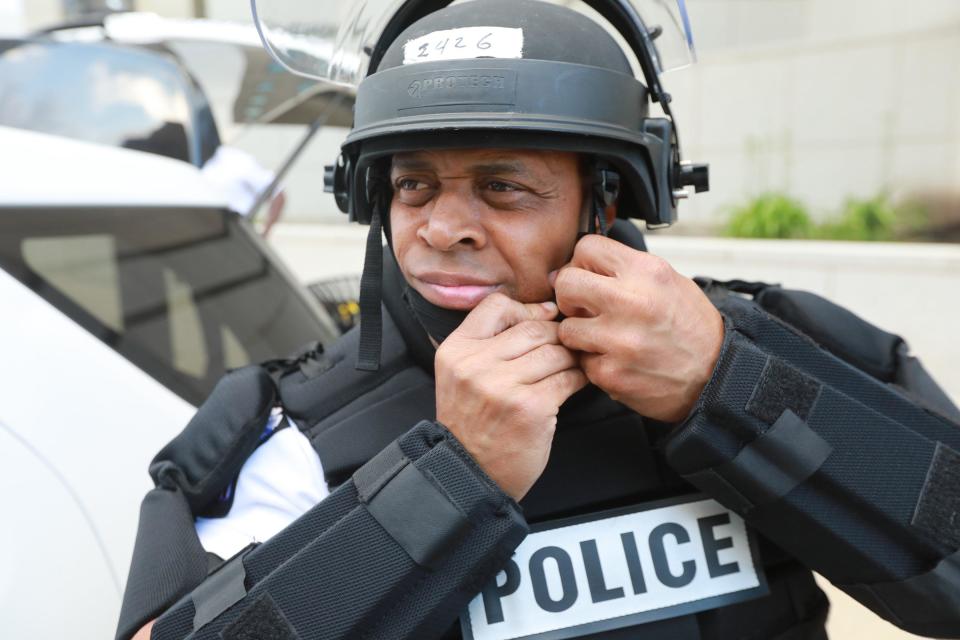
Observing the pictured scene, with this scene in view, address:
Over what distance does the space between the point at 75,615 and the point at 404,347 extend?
0.78 meters

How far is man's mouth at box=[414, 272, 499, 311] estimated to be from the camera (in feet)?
4.50

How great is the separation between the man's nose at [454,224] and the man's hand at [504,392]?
0.46 feet

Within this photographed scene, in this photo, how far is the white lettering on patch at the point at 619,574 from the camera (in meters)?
1.34

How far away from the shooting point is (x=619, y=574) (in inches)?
54.7

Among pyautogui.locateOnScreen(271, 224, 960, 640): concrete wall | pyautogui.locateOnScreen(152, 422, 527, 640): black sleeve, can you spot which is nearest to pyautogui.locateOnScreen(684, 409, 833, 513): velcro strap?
pyautogui.locateOnScreen(152, 422, 527, 640): black sleeve

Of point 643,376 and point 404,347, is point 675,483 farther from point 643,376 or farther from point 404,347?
point 404,347

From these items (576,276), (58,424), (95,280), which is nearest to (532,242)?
(576,276)

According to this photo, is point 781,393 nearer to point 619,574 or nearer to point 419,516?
point 619,574

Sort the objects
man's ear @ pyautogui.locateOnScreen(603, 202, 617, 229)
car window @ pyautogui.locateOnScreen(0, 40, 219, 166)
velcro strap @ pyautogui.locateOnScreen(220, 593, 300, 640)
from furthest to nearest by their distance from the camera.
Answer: car window @ pyautogui.locateOnScreen(0, 40, 219, 166), man's ear @ pyautogui.locateOnScreen(603, 202, 617, 229), velcro strap @ pyautogui.locateOnScreen(220, 593, 300, 640)

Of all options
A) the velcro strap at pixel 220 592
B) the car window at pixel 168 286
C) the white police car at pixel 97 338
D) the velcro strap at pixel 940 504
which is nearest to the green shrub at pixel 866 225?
the car window at pixel 168 286

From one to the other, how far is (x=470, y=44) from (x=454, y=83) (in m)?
0.09

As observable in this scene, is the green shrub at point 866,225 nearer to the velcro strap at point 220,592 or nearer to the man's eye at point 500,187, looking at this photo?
the man's eye at point 500,187

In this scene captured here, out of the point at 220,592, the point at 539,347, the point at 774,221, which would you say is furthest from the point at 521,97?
the point at 774,221

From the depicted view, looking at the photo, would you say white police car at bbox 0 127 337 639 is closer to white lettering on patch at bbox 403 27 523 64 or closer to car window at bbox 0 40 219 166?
car window at bbox 0 40 219 166
